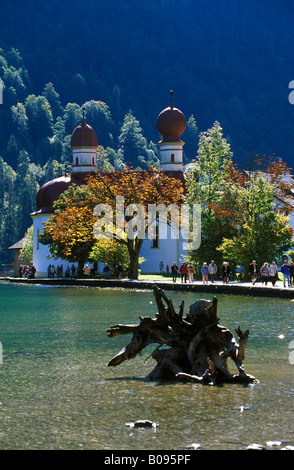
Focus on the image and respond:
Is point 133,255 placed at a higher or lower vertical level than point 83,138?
lower

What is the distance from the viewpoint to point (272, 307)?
120 feet

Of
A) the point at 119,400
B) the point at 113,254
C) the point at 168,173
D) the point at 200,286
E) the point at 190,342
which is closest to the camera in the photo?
the point at 119,400

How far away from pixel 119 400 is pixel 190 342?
2.39m

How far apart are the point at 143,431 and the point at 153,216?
51427mm

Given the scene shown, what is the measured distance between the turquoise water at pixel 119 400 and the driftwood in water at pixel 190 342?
0.46m

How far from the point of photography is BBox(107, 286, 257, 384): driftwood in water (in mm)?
17234

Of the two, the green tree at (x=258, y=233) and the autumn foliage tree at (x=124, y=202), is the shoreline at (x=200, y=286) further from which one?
the autumn foliage tree at (x=124, y=202)

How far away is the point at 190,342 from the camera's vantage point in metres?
17.5

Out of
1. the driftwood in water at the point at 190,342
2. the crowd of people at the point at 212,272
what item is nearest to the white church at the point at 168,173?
the crowd of people at the point at 212,272

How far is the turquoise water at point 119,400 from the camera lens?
42.5 ft

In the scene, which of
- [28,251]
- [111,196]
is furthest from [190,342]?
[28,251]

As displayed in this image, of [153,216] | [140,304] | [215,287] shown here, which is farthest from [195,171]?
[140,304]

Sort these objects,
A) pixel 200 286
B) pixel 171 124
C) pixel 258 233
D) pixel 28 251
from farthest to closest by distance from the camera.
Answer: pixel 28 251 < pixel 171 124 < pixel 258 233 < pixel 200 286

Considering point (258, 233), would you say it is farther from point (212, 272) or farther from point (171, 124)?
point (171, 124)
